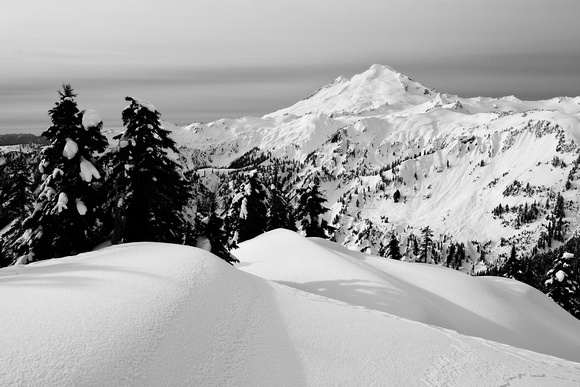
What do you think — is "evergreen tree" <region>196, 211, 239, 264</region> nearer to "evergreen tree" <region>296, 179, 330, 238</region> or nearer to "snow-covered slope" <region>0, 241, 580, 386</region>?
"snow-covered slope" <region>0, 241, 580, 386</region>

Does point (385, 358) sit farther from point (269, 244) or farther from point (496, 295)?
point (269, 244)

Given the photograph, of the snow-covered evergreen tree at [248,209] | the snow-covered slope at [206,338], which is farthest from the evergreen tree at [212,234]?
the snow-covered evergreen tree at [248,209]

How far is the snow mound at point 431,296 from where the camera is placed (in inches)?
475

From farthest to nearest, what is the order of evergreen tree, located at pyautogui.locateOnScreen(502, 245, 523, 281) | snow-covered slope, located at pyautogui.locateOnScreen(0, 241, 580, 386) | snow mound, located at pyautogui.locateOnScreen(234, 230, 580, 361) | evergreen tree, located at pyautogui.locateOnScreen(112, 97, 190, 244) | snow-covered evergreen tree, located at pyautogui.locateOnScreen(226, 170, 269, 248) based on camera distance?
evergreen tree, located at pyautogui.locateOnScreen(502, 245, 523, 281) < snow-covered evergreen tree, located at pyautogui.locateOnScreen(226, 170, 269, 248) < evergreen tree, located at pyautogui.locateOnScreen(112, 97, 190, 244) < snow mound, located at pyautogui.locateOnScreen(234, 230, 580, 361) < snow-covered slope, located at pyautogui.locateOnScreen(0, 241, 580, 386)

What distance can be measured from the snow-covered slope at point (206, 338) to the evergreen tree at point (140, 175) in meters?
8.20

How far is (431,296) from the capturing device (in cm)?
1440

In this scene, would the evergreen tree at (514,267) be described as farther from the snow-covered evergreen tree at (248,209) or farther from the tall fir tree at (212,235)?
the tall fir tree at (212,235)

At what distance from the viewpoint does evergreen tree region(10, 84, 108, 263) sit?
50.2 ft

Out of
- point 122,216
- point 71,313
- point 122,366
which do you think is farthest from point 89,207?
point 122,366

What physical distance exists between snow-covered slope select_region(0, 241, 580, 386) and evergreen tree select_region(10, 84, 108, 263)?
7187 mm

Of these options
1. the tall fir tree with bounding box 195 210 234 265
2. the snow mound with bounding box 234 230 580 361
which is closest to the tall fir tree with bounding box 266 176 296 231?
the snow mound with bounding box 234 230 580 361

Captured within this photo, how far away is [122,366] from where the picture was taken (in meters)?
4.38

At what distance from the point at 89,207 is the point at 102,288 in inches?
449

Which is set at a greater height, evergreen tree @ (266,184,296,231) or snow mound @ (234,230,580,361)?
snow mound @ (234,230,580,361)
